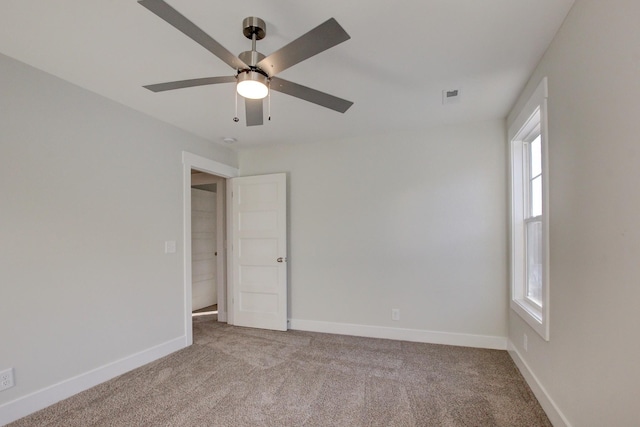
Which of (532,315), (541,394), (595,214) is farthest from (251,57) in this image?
(541,394)

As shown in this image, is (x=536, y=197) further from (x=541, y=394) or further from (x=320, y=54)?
(x=320, y=54)

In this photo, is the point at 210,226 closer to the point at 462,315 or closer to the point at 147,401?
the point at 147,401

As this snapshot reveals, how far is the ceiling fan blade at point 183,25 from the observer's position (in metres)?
1.12

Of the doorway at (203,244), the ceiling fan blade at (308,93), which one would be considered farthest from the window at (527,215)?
the doorway at (203,244)

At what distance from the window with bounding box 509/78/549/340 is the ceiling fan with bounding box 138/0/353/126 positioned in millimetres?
1718

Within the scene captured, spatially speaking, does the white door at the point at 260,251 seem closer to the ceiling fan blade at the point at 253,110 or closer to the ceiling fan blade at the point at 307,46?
the ceiling fan blade at the point at 253,110

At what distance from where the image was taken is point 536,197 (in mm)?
2590

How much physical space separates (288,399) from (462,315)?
6.74 feet

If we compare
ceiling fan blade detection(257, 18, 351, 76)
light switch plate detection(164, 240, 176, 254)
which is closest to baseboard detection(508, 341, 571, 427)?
ceiling fan blade detection(257, 18, 351, 76)

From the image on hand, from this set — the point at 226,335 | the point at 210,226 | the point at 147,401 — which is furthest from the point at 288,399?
the point at 210,226

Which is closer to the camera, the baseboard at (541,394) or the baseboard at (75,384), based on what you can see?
the baseboard at (541,394)

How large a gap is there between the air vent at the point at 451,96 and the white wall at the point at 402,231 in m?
0.70

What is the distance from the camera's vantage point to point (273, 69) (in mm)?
1562

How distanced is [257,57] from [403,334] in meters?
3.15
